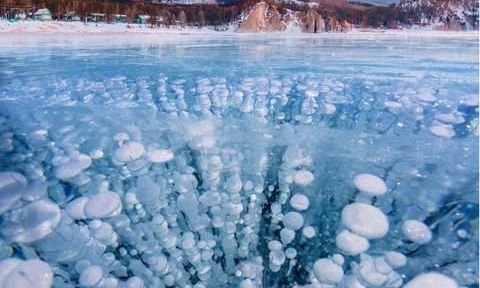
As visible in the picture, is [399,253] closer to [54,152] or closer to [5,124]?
[54,152]

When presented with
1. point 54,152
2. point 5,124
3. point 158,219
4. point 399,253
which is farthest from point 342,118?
point 5,124

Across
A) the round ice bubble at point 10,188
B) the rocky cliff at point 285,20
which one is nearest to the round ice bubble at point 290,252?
the round ice bubble at point 10,188

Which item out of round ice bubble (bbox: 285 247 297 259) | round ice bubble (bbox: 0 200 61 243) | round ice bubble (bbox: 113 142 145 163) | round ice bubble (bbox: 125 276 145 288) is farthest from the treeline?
round ice bubble (bbox: 285 247 297 259)

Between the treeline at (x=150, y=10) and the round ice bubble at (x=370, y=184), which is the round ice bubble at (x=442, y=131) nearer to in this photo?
the round ice bubble at (x=370, y=184)

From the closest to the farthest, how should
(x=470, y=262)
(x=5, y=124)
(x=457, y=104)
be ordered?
(x=470, y=262)
(x=5, y=124)
(x=457, y=104)

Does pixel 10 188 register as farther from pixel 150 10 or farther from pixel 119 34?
pixel 119 34

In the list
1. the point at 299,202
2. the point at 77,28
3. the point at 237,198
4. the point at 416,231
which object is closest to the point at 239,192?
the point at 237,198

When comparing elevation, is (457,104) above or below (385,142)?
above
